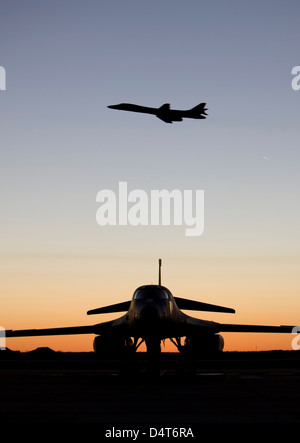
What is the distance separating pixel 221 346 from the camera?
28578 millimetres

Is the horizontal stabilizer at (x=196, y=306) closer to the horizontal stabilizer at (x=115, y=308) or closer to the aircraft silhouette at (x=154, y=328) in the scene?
the aircraft silhouette at (x=154, y=328)

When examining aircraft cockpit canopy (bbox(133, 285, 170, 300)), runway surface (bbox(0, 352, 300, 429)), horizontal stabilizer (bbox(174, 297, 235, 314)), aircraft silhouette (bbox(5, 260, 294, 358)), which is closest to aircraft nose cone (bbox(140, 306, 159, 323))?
aircraft silhouette (bbox(5, 260, 294, 358))

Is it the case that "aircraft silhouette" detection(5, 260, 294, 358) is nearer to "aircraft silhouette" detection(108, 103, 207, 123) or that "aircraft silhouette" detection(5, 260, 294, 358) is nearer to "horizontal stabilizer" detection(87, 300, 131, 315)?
"horizontal stabilizer" detection(87, 300, 131, 315)

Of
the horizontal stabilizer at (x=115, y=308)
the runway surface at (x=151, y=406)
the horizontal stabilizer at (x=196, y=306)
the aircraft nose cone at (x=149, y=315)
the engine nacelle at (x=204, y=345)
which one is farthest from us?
the horizontal stabilizer at (x=196, y=306)

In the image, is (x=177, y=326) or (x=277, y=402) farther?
(x=177, y=326)

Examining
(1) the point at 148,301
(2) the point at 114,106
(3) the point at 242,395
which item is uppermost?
(2) the point at 114,106

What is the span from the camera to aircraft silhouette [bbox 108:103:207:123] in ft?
93.9

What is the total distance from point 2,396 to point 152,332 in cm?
809

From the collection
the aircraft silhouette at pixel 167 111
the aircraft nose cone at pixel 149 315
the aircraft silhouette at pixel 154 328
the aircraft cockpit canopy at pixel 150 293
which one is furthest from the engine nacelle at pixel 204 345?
the aircraft silhouette at pixel 167 111

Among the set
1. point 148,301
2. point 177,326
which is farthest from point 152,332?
point 177,326

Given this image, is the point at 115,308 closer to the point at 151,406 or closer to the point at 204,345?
the point at 204,345

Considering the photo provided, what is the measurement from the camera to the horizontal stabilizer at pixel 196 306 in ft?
105
